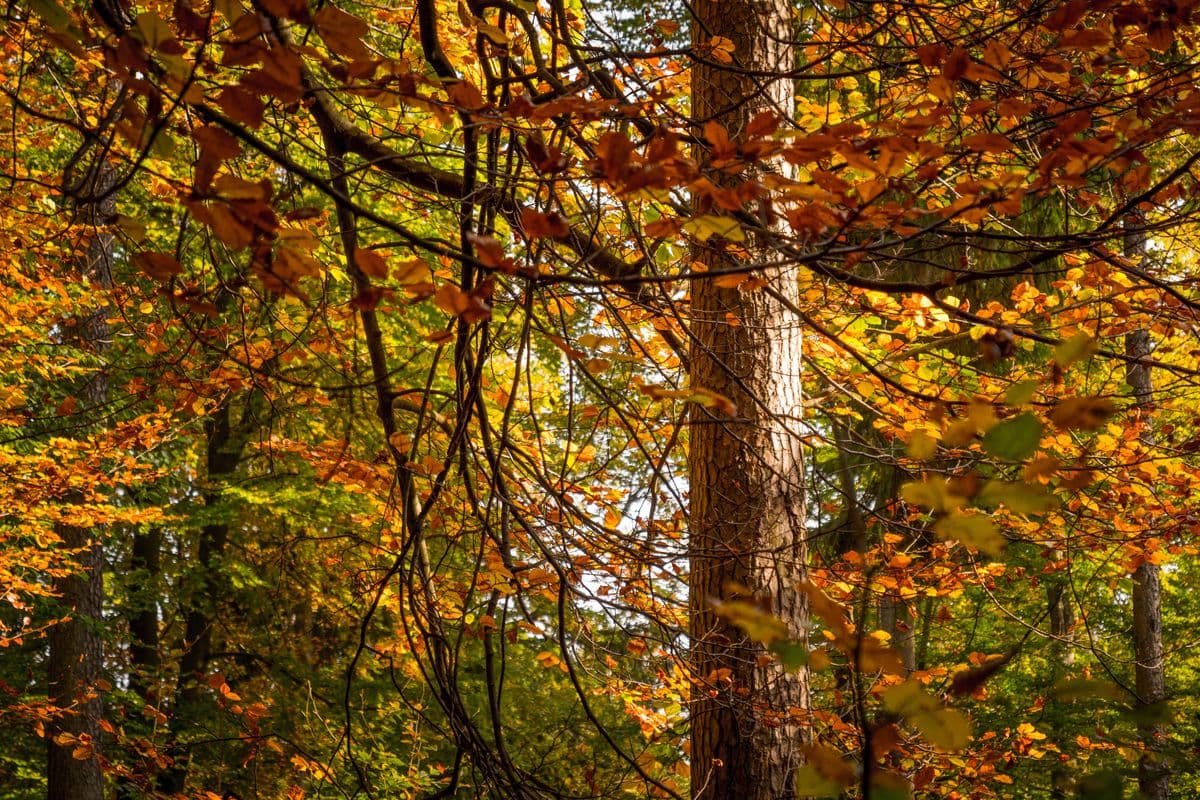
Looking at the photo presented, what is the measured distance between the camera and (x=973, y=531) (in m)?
1.02

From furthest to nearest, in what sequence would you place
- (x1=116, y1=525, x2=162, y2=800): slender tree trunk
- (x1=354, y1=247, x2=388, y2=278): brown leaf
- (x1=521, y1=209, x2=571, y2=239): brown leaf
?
1. (x1=116, y1=525, x2=162, y2=800): slender tree trunk
2. (x1=521, y1=209, x2=571, y2=239): brown leaf
3. (x1=354, y1=247, x2=388, y2=278): brown leaf

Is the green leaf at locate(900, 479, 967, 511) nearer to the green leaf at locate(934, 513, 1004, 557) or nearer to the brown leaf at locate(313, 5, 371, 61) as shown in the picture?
the green leaf at locate(934, 513, 1004, 557)

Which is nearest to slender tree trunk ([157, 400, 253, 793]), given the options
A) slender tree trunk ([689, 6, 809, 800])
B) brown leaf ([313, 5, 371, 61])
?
slender tree trunk ([689, 6, 809, 800])

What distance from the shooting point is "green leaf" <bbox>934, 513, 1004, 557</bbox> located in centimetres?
101

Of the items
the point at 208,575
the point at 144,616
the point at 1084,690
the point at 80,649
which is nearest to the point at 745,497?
the point at 1084,690

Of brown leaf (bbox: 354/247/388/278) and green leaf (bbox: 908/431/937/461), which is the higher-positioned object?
brown leaf (bbox: 354/247/388/278)

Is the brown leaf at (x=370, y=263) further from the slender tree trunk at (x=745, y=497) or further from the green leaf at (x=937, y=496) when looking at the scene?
the slender tree trunk at (x=745, y=497)

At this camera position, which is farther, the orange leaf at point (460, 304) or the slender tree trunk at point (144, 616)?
the slender tree trunk at point (144, 616)

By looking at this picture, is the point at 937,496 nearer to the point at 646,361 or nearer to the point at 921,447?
the point at 921,447

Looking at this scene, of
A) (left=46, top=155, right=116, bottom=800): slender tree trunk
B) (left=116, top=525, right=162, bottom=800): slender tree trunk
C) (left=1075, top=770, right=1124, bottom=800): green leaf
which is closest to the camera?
(left=1075, top=770, right=1124, bottom=800): green leaf

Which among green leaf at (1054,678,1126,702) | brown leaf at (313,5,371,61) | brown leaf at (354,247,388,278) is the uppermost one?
brown leaf at (313,5,371,61)

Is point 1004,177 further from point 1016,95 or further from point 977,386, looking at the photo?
point 977,386

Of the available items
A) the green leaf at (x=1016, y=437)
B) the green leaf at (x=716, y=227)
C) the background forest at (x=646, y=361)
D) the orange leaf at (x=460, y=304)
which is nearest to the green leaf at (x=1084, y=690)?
Answer: the background forest at (x=646, y=361)

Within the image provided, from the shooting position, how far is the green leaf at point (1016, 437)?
89 cm
